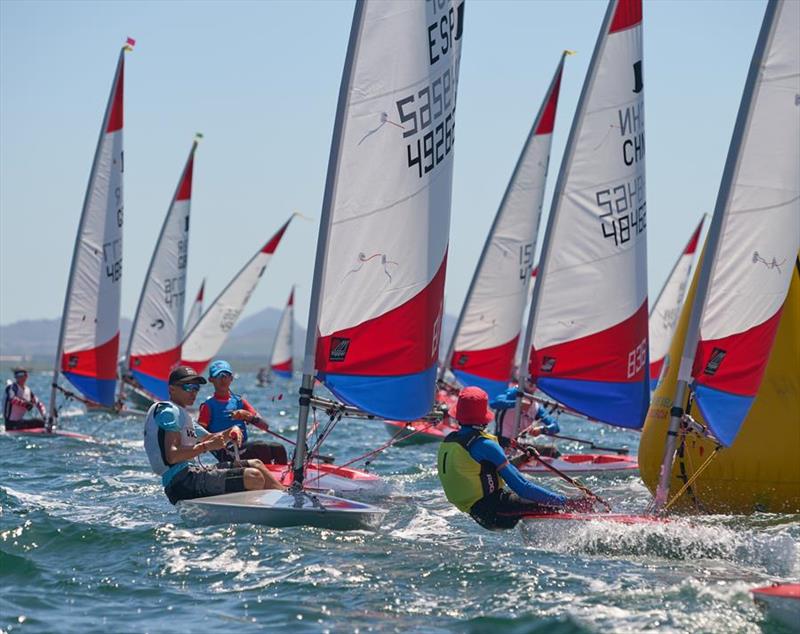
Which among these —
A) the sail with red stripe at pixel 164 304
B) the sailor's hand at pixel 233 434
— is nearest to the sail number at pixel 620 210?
the sailor's hand at pixel 233 434

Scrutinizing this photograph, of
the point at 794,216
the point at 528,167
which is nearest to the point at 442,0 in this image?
the point at 794,216

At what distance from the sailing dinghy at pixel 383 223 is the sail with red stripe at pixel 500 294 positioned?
31.0 feet

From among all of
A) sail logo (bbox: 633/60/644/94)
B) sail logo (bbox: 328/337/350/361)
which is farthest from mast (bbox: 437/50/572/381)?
sail logo (bbox: 328/337/350/361)

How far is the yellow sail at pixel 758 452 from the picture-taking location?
1153 cm

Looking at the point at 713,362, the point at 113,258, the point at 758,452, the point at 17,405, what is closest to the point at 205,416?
the point at 713,362

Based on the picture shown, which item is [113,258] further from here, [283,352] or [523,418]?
[283,352]

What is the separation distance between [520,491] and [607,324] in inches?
249

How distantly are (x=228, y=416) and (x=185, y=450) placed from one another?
231 centimetres

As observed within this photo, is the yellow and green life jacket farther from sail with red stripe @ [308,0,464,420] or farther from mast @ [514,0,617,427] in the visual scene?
mast @ [514,0,617,427]

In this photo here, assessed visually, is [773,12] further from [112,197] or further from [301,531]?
[112,197]

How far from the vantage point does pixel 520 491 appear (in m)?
9.45

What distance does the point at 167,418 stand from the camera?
9.55 metres

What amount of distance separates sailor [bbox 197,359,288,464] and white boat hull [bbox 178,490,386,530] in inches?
56.2

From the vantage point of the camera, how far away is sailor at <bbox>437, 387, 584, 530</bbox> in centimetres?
945
